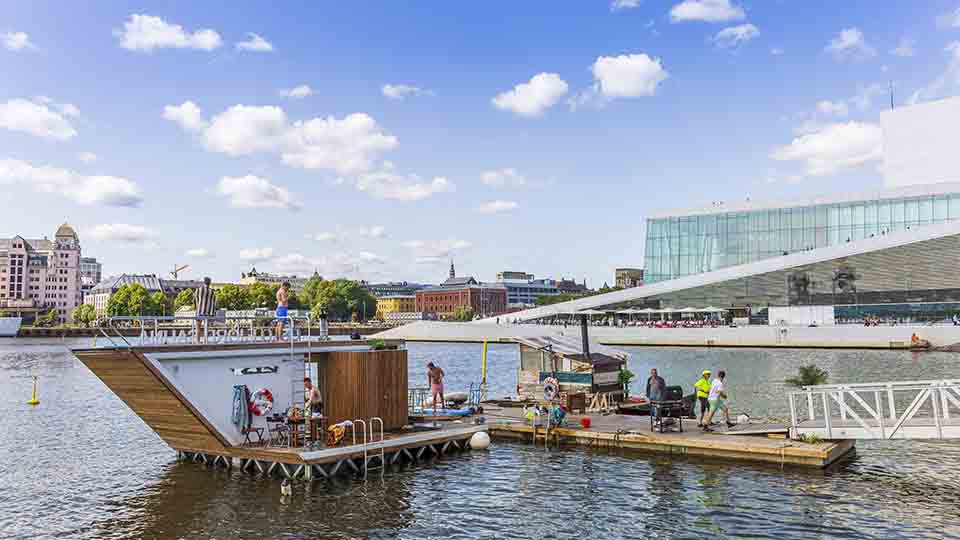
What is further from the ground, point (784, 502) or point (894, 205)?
point (894, 205)

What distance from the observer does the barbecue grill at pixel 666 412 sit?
22.8m

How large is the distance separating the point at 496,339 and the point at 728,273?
117 feet

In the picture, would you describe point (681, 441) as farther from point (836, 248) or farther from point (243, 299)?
point (243, 299)

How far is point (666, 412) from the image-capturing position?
2302cm

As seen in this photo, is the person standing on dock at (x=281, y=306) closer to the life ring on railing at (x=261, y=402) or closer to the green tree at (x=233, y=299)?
the life ring on railing at (x=261, y=402)

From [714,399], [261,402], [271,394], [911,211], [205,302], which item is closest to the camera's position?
[261,402]

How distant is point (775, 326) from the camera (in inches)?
3209

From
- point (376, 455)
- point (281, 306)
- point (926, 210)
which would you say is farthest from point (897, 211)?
point (281, 306)

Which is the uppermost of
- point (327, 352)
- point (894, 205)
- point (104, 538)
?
point (894, 205)

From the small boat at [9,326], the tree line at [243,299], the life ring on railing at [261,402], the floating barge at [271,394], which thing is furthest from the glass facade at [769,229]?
the small boat at [9,326]

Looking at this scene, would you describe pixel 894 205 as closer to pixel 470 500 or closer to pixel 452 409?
pixel 452 409

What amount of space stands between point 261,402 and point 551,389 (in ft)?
36.3

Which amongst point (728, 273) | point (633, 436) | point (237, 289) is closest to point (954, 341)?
point (728, 273)

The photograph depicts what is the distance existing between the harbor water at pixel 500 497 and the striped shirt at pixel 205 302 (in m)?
2.51
